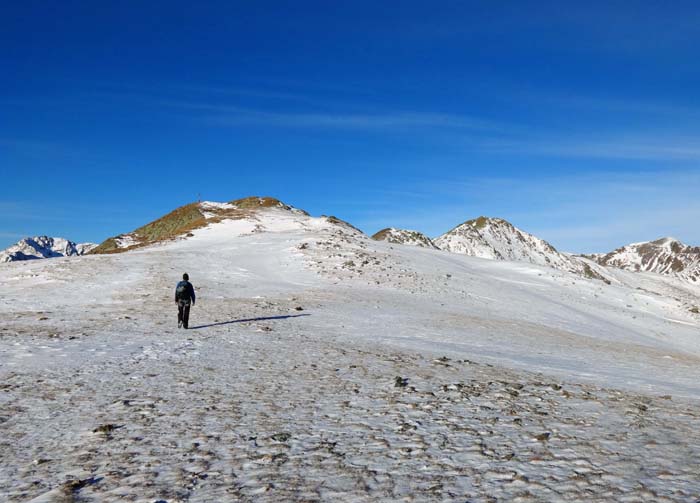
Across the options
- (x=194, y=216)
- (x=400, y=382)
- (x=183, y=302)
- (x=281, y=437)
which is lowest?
(x=281, y=437)

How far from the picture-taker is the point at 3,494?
257 inches

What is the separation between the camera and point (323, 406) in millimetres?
10773

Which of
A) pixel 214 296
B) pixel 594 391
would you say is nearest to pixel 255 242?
pixel 214 296

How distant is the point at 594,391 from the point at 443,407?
4.99 m

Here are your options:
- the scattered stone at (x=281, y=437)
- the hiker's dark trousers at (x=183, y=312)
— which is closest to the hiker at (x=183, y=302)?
the hiker's dark trousers at (x=183, y=312)

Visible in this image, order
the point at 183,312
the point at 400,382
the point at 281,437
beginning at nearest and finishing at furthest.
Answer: the point at 281,437, the point at 400,382, the point at 183,312

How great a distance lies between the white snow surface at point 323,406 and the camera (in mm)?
6891

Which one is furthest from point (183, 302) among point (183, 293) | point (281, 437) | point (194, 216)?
point (194, 216)

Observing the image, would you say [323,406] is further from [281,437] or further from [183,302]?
[183,302]

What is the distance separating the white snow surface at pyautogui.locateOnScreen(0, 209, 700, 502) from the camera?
22.6 feet

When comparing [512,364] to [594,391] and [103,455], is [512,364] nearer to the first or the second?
[594,391]

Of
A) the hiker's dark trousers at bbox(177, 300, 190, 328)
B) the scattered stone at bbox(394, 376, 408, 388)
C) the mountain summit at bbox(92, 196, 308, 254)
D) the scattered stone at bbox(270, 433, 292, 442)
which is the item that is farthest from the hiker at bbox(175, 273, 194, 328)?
the mountain summit at bbox(92, 196, 308, 254)

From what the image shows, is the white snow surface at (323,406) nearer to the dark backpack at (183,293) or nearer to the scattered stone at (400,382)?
the scattered stone at (400,382)

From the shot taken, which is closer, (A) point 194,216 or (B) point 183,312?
(B) point 183,312
